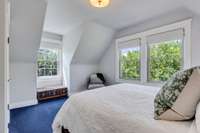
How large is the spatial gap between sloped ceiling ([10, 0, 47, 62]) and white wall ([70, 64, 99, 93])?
4.48ft

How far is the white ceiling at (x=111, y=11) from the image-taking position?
106 inches

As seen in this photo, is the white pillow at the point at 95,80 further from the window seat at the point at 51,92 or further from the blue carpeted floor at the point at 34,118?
the blue carpeted floor at the point at 34,118

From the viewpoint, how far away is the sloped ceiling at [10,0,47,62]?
2674mm

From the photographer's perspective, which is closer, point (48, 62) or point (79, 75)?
point (48, 62)

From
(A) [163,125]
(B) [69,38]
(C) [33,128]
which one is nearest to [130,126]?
(A) [163,125]

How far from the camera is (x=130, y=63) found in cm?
419

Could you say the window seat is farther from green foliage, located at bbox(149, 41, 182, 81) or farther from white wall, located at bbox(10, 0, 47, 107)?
green foliage, located at bbox(149, 41, 182, 81)

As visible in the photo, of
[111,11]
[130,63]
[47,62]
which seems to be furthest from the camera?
[47,62]

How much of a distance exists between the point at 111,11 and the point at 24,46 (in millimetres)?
2283

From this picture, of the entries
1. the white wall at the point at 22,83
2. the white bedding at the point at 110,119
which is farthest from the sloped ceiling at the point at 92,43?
the white bedding at the point at 110,119
